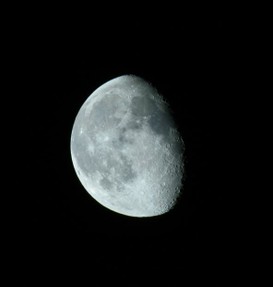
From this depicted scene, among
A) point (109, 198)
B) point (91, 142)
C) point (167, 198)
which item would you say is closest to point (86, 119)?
point (91, 142)

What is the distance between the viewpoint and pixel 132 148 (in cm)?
345

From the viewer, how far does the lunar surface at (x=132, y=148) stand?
346 cm

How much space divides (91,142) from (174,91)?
1.00 meters

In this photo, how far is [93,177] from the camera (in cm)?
380

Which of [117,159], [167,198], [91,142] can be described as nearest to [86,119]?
[91,142]

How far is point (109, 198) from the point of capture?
153 inches

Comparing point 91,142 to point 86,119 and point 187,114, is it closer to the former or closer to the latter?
point 86,119

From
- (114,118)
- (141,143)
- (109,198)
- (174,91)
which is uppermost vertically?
(174,91)

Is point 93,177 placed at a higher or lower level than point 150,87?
lower

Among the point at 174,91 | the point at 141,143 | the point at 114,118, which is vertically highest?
the point at 174,91

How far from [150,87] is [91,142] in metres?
0.84

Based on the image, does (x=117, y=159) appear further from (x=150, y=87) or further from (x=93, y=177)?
(x=150, y=87)

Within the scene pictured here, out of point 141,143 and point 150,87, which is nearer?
point 141,143

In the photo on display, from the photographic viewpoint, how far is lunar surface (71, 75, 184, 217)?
11.4 ft
